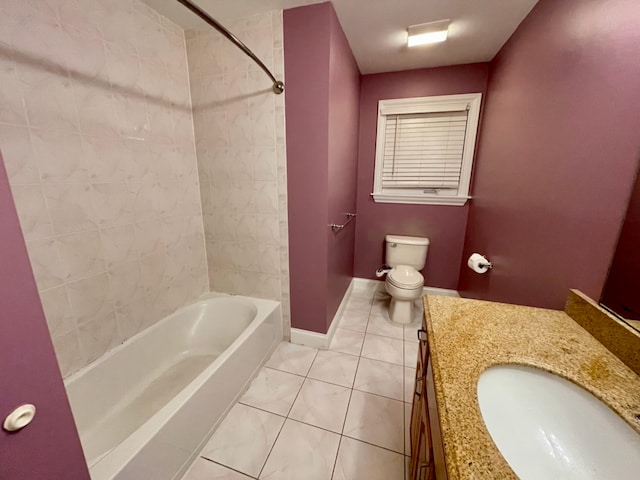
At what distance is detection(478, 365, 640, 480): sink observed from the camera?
1.82 feet

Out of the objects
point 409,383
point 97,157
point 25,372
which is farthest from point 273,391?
point 97,157

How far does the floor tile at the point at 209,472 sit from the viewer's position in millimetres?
1106

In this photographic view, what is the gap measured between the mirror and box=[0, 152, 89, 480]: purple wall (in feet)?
5.15

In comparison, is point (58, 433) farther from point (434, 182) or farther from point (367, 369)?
point (434, 182)

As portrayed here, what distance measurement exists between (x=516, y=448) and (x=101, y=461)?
4.19 ft

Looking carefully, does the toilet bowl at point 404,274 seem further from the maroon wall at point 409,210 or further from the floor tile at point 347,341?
the floor tile at point 347,341

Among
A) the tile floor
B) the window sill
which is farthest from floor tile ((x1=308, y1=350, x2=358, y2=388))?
the window sill

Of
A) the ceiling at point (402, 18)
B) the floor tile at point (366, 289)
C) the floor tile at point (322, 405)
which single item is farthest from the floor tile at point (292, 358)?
the ceiling at point (402, 18)

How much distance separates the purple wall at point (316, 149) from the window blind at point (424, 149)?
22.9 inches

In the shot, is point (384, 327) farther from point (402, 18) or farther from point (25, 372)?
point (402, 18)

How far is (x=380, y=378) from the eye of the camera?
1.66 metres

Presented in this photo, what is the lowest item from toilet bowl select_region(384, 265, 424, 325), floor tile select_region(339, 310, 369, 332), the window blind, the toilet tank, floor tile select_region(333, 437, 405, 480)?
floor tile select_region(333, 437, 405, 480)

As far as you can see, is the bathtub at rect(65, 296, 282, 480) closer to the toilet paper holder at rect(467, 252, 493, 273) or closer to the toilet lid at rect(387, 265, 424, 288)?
the toilet lid at rect(387, 265, 424, 288)

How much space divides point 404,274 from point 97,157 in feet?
7.53
